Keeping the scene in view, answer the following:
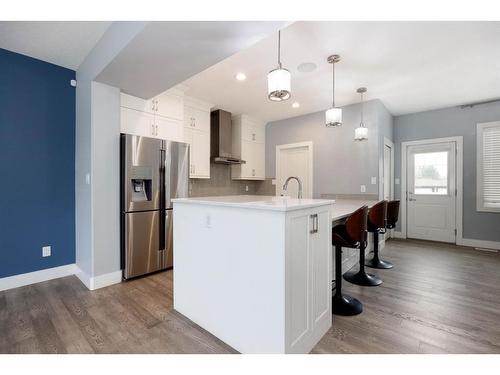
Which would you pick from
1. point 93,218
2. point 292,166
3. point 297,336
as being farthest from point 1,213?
point 292,166

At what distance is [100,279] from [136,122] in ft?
6.29

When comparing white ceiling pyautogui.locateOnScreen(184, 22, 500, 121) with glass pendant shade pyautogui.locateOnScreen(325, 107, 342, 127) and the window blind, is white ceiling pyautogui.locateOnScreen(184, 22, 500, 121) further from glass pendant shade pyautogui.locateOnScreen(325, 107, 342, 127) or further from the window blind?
the window blind

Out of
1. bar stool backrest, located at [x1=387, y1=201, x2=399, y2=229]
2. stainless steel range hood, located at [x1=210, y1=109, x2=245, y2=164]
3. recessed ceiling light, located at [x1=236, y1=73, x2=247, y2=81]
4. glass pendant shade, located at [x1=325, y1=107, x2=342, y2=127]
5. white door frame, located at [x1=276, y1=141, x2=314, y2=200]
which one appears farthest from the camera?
white door frame, located at [x1=276, y1=141, x2=314, y2=200]

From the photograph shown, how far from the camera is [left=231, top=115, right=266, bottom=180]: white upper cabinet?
16.1 ft

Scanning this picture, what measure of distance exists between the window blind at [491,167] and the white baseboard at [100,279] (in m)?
5.95

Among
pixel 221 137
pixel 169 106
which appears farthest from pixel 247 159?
pixel 169 106

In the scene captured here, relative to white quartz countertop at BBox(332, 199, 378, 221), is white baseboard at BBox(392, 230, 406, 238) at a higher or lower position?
lower

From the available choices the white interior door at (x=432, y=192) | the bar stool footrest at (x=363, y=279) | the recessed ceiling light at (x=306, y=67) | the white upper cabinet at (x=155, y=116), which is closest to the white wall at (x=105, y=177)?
the white upper cabinet at (x=155, y=116)

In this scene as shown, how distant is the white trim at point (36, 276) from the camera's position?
Result: 98.0 inches

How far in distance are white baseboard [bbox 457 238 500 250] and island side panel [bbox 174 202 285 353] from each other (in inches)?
191

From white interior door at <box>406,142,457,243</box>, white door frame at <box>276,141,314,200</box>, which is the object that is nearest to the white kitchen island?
white door frame at <box>276,141,314,200</box>

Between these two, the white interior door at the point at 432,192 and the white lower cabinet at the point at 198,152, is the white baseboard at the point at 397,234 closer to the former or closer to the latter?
the white interior door at the point at 432,192

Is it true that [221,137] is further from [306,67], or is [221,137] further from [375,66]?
[375,66]
